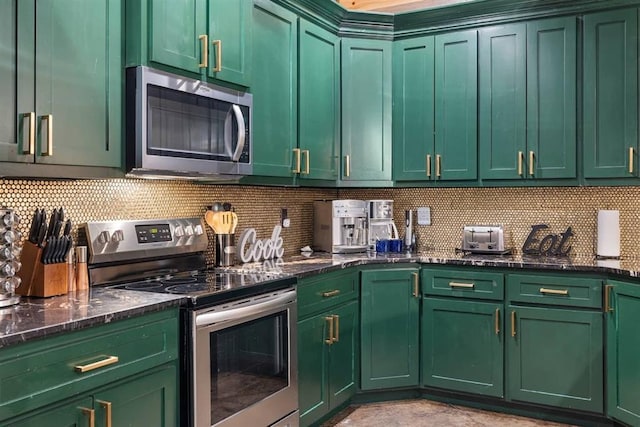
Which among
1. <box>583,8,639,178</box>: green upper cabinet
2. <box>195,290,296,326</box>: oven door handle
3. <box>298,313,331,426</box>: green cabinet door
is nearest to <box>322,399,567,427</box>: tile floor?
<box>298,313,331,426</box>: green cabinet door

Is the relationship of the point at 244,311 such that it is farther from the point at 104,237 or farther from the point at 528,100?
the point at 528,100

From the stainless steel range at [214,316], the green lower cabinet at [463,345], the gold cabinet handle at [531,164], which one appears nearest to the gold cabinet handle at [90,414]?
the stainless steel range at [214,316]

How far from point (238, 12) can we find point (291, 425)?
78.7 inches

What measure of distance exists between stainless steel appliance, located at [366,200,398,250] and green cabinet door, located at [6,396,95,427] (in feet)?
8.18

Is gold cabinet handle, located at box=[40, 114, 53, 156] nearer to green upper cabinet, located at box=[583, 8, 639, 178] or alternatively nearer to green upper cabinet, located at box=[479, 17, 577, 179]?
green upper cabinet, located at box=[479, 17, 577, 179]

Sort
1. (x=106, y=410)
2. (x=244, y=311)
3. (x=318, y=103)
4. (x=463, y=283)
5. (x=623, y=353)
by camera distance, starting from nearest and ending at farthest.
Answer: (x=106, y=410), (x=244, y=311), (x=623, y=353), (x=463, y=283), (x=318, y=103)

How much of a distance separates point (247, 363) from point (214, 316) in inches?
14.0

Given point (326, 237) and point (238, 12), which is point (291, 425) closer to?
point (326, 237)

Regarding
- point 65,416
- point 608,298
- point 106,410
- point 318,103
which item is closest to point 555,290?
point 608,298

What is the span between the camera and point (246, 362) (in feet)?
8.22

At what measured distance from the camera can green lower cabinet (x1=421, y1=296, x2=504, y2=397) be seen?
3432 mm

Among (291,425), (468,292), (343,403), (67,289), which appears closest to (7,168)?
(67,289)

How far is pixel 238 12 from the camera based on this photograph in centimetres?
283

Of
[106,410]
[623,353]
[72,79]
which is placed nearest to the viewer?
[106,410]
